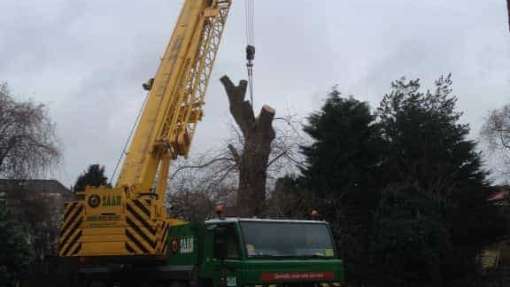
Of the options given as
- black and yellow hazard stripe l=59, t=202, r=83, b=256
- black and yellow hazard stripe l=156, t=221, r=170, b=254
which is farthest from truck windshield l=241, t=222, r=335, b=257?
black and yellow hazard stripe l=59, t=202, r=83, b=256

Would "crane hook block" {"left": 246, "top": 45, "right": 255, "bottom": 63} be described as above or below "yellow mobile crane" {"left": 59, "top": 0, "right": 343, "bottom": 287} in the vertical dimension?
above

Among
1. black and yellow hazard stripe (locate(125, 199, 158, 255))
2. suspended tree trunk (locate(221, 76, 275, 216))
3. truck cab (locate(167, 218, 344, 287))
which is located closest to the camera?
truck cab (locate(167, 218, 344, 287))

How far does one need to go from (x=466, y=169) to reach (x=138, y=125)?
16523 mm

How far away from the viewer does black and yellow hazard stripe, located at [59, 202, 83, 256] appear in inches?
641

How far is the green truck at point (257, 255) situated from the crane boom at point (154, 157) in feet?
6.25

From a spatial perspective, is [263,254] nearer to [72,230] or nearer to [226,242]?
[226,242]

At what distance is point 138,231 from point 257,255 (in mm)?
4247

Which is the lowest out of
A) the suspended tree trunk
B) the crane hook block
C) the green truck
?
the green truck

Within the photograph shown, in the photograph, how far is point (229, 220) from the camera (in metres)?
13.0

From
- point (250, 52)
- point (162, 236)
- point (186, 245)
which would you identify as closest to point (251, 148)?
point (250, 52)

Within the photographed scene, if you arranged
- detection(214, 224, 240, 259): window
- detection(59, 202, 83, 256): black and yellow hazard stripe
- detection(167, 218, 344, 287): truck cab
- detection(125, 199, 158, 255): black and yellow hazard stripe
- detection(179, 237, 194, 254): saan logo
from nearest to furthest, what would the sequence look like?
detection(167, 218, 344, 287): truck cab, detection(214, 224, 240, 259): window, detection(179, 237, 194, 254): saan logo, detection(125, 199, 158, 255): black and yellow hazard stripe, detection(59, 202, 83, 256): black and yellow hazard stripe

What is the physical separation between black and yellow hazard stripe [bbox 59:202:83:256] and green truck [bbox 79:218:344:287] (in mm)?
3001

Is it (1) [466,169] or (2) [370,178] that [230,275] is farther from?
(1) [466,169]

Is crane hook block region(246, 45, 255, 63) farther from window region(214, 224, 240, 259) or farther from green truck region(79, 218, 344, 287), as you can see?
window region(214, 224, 240, 259)
